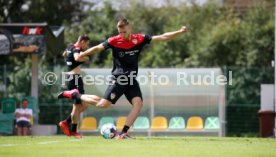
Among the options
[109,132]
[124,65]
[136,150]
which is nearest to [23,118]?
[109,132]

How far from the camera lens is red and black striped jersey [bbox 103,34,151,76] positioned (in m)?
15.1

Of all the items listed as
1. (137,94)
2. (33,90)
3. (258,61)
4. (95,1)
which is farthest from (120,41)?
(95,1)

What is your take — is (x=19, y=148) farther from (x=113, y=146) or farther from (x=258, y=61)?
(x=258, y=61)

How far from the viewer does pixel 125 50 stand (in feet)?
49.6

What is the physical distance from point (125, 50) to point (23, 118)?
499 inches

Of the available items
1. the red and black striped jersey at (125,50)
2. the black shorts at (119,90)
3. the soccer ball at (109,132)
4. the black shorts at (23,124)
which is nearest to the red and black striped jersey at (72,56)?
the red and black striped jersey at (125,50)

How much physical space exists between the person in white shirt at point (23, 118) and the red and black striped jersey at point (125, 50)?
12286mm

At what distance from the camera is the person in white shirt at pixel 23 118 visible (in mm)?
26938

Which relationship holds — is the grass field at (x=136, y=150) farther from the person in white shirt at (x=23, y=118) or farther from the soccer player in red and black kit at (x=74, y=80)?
the person in white shirt at (x=23, y=118)

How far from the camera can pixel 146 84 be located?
2945cm

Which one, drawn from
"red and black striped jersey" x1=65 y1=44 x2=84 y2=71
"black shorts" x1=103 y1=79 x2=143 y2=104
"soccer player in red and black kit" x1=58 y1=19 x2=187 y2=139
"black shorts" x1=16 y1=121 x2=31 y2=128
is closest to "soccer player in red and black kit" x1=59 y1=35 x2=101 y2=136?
"red and black striped jersey" x1=65 y1=44 x2=84 y2=71

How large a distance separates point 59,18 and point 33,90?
60.9 feet

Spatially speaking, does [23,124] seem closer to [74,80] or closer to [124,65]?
[74,80]

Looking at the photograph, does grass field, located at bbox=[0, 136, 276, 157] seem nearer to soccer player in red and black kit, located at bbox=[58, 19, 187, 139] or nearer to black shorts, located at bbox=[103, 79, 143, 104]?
soccer player in red and black kit, located at bbox=[58, 19, 187, 139]
